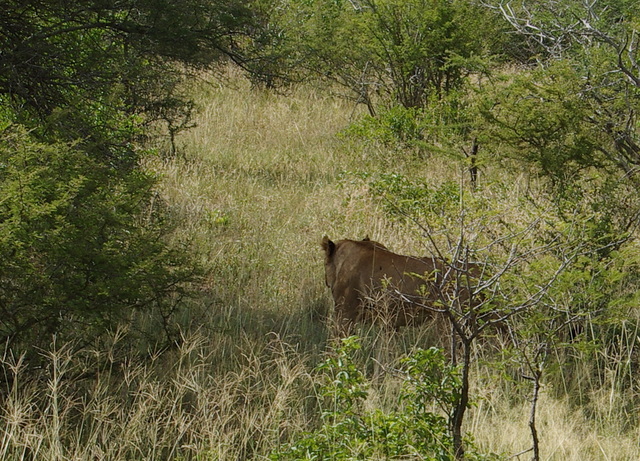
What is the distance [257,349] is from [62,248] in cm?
182

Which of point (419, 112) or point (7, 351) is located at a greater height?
point (419, 112)

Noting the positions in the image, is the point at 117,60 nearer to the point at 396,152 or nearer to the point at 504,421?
the point at 504,421

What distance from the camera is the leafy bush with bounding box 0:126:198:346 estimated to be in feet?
15.8

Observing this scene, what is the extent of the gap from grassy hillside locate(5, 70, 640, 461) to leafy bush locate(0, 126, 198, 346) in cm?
28

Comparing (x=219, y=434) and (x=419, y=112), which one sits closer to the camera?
(x=219, y=434)

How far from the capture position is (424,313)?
6355 millimetres

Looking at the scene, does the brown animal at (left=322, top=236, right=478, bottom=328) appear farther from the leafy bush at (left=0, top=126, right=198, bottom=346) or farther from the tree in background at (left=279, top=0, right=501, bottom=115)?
the tree in background at (left=279, top=0, right=501, bottom=115)

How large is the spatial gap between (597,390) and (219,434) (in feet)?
9.01

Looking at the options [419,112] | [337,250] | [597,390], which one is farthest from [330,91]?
[597,390]

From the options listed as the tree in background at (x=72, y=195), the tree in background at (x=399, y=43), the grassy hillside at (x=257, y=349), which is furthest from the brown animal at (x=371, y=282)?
the tree in background at (x=399, y=43)

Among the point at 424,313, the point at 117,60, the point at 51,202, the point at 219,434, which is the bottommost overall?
the point at 219,434

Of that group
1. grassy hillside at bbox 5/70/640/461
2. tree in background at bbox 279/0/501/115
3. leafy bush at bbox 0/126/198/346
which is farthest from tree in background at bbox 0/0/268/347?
tree in background at bbox 279/0/501/115

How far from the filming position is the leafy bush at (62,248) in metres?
4.80

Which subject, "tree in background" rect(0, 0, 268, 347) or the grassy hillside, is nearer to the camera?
the grassy hillside
